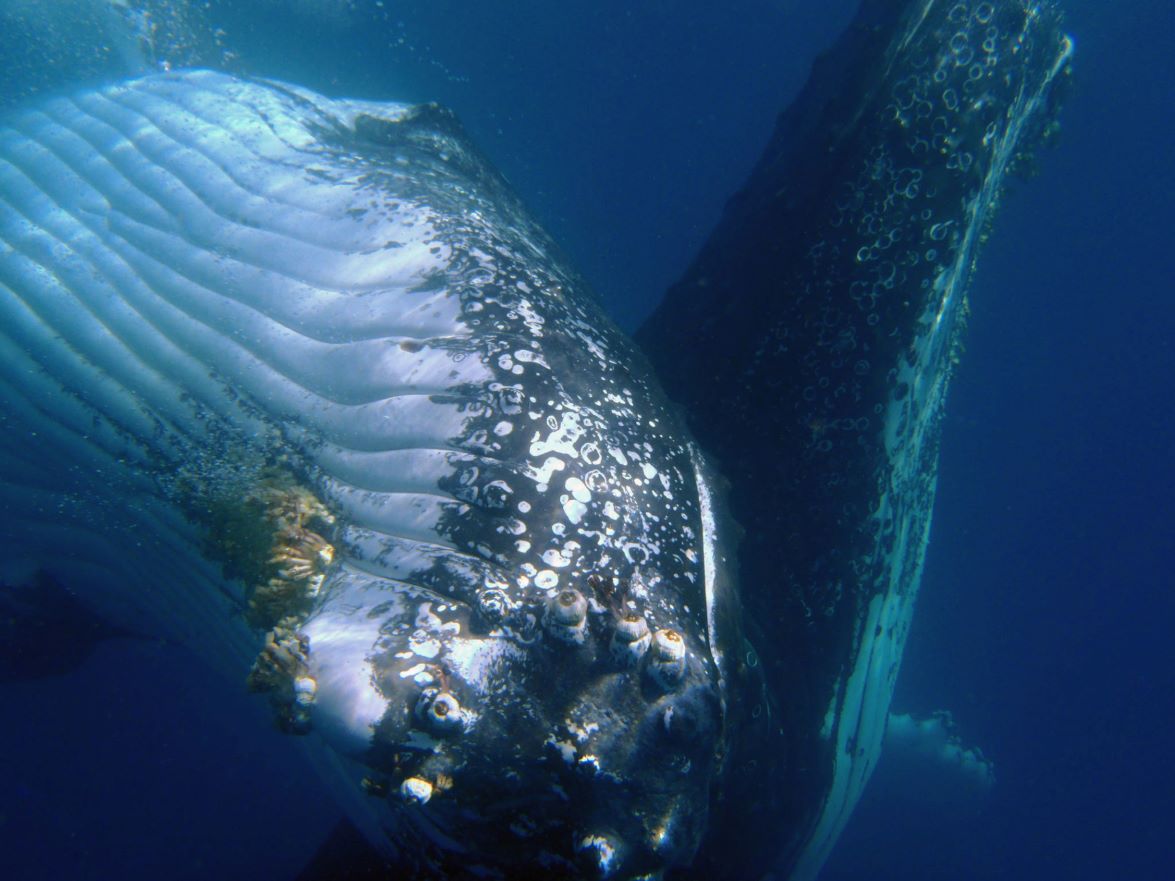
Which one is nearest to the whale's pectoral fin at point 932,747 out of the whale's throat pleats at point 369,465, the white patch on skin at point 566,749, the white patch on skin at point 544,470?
the whale's throat pleats at point 369,465

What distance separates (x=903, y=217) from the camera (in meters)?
4.93

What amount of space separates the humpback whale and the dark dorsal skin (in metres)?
0.03

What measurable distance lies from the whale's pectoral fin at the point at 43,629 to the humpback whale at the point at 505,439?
0.32m

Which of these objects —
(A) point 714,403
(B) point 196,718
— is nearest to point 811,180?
(A) point 714,403

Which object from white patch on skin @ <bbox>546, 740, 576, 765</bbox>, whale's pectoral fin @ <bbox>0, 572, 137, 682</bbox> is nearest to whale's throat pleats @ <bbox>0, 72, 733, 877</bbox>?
white patch on skin @ <bbox>546, 740, 576, 765</bbox>

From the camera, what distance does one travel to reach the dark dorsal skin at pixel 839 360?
491cm

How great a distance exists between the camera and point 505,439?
12.1ft

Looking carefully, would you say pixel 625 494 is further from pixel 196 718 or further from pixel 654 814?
pixel 196 718

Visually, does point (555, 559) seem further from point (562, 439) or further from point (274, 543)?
point (274, 543)

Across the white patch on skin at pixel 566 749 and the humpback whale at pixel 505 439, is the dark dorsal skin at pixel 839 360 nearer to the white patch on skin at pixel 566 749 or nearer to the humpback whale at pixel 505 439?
the humpback whale at pixel 505 439

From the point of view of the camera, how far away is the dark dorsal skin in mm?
4910

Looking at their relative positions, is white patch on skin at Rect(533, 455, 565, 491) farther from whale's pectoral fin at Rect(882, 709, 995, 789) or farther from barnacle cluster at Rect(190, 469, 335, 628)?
whale's pectoral fin at Rect(882, 709, 995, 789)

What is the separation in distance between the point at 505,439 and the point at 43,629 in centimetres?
659

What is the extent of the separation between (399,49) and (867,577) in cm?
3280
